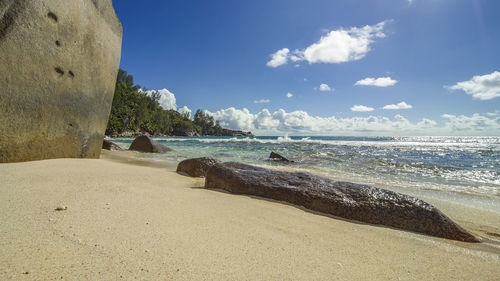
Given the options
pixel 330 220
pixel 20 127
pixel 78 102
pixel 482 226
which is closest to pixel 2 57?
pixel 20 127

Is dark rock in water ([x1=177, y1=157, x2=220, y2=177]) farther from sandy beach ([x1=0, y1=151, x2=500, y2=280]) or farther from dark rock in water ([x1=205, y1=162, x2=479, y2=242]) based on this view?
sandy beach ([x1=0, y1=151, x2=500, y2=280])

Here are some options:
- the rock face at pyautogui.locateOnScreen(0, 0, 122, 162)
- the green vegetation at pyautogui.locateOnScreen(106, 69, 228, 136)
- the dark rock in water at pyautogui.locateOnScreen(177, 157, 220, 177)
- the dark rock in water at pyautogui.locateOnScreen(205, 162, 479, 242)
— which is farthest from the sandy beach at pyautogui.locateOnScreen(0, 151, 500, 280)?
the green vegetation at pyautogui.locateOnScreen(106, 69, 228, 136)

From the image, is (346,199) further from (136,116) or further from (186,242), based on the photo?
(136,116)

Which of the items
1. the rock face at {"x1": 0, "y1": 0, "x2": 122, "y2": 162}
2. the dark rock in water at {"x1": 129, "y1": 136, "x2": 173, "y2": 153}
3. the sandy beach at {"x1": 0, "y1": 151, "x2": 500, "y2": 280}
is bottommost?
the dark rock in water at {"x1": 129, "y1": 136, "x2": 173, "y2": 153}

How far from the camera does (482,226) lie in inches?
94.0

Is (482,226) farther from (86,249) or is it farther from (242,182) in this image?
(86,249)

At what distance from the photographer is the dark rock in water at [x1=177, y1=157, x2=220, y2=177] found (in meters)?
4.56

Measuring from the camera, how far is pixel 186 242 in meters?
1.24

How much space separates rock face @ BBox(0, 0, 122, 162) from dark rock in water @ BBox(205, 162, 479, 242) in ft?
8.24

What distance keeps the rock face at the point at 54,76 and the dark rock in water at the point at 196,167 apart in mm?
1775

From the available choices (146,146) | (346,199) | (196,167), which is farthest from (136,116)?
(346,199)

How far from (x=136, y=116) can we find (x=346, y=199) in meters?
56.2

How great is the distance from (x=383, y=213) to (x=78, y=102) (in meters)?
4.78

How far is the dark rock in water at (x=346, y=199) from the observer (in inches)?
82.2
